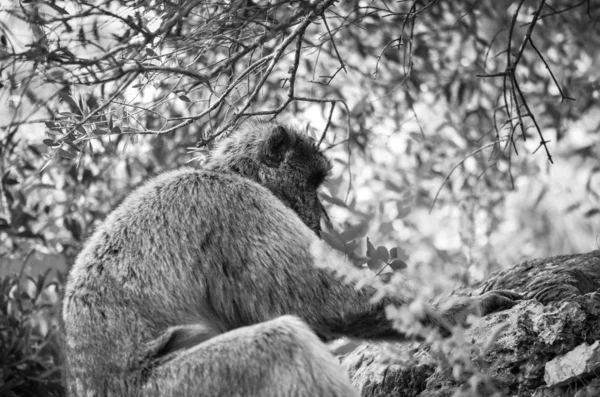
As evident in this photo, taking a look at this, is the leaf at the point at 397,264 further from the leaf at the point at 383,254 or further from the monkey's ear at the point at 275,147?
the monkey's ear at the point at 275,147

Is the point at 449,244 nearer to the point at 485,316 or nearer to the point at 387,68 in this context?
the point at 387,68

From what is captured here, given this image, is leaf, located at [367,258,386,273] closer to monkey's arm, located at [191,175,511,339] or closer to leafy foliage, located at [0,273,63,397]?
monkey's arm, located at [191,175,511,339]

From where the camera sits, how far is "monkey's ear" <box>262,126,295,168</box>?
5.80 m

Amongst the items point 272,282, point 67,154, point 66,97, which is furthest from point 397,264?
point 66,97

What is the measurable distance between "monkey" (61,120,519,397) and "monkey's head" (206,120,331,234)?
30 centimetres

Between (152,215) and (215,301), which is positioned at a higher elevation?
(152,215)

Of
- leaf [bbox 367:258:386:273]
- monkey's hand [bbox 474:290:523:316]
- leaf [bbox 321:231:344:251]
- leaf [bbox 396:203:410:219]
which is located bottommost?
monkey's hand [bbox 474:290:523:316]

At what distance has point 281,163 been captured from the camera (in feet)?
19.2

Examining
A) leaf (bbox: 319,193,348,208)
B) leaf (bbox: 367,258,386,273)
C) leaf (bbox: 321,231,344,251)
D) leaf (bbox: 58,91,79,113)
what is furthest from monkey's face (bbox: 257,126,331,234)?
leaf (bbox: 58,91,79,113)

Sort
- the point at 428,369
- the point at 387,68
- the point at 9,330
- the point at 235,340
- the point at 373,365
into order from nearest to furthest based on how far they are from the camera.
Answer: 1. the point at 235,340
2. the point at 428,369
3. the point at 373,365
4. the point at 9,330
5. the point at 387,68

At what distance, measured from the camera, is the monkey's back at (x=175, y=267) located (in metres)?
4.41

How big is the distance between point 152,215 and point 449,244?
6.41 m

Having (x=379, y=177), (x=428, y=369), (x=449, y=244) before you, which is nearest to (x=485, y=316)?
(x=428, y=369)

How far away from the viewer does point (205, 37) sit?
4.98 m
